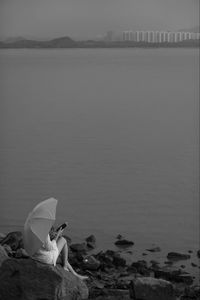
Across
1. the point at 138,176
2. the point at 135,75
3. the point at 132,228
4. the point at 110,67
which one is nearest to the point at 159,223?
the point at 132,228

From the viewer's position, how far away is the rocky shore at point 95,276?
5.36m

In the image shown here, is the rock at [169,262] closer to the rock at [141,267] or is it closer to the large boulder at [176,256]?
the large boulder at [176,256]

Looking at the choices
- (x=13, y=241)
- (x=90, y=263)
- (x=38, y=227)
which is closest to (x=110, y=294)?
(x=38, y=227)

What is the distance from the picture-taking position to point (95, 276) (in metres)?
6.75

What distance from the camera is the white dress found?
213 inches

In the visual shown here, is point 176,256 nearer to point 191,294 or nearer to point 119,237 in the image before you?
point 119,237

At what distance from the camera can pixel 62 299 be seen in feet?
17.7

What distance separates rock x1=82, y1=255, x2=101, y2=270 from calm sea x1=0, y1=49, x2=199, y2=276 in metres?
1.20

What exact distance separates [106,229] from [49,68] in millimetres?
15876

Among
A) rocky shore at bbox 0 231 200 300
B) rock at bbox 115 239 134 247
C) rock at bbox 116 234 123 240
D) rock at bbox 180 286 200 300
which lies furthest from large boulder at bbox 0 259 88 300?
rock at bbox 116 234 123 240

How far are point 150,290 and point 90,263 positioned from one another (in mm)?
1284

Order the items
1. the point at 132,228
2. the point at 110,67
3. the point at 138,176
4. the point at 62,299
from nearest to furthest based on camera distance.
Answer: the point at 62,299 → the point at 132,228 → the point at 138,176 → the point at 110,67

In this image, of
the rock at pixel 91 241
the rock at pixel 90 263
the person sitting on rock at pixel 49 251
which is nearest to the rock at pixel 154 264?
the rock at pixel 90 263

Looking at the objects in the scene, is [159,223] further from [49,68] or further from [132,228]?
[49,68]
